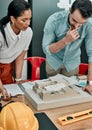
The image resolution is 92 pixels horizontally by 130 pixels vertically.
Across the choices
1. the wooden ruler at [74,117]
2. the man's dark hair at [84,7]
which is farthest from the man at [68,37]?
the wooden ruler at [74,117]

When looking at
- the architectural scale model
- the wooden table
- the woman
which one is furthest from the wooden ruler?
the woman

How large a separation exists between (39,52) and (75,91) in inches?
58.7

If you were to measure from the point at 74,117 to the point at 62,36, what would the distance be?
A: 855 mm

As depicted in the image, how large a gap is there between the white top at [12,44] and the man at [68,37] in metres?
0.15

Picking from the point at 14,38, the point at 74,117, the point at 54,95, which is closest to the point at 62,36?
the point at 14,38

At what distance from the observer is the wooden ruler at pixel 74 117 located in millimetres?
1148

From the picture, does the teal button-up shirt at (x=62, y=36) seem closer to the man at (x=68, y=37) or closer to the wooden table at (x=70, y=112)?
the man at (x=68, y=37)

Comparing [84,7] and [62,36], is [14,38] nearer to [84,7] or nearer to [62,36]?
[62,36]

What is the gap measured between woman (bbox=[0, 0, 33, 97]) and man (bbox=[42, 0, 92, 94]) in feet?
0.61

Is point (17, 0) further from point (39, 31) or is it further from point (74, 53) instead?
point (39, 31)

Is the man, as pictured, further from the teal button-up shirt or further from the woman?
the woman

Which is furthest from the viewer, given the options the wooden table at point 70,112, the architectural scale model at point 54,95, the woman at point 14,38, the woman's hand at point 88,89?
the woman at point 14,38

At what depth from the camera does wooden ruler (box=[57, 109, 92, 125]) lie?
3.77 ft

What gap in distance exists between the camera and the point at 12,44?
1.77 meters
